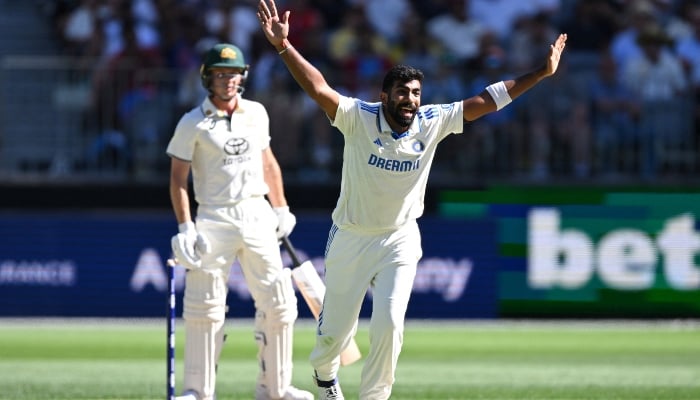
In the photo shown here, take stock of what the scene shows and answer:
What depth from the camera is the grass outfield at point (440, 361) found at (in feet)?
32.9

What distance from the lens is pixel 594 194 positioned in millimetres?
16406

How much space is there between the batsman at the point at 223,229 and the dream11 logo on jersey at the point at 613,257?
7.97 meters

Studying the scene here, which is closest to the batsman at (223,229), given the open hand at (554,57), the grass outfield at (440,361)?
the grass outfield at (440,361)

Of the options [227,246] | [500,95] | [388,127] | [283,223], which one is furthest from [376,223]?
[283,223]

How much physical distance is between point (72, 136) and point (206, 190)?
27.5 ft

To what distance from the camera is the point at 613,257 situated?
16359 mm

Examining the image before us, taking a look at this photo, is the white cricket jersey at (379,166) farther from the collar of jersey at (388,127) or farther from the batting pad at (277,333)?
the batting pad at (277,333)

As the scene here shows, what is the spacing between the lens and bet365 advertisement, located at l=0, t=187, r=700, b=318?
1633cm

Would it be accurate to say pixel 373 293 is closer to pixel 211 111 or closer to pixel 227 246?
pixel 227 246

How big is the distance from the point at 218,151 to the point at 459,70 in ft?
27.7

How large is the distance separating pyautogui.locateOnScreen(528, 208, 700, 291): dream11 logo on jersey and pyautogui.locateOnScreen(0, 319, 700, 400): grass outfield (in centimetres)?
52

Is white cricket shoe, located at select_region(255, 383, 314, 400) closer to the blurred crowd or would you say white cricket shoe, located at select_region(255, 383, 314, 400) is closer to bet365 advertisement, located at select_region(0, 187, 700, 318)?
bet365 advertisement, located at select_region(0, 187, 700, 318)

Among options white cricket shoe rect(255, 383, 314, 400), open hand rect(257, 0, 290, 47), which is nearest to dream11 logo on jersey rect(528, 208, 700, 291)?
white cricket shoe rect(255, 383, 314, 400)

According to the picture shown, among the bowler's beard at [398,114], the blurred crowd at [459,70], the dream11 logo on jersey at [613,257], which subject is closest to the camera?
the bowler's beard at [398,114]
